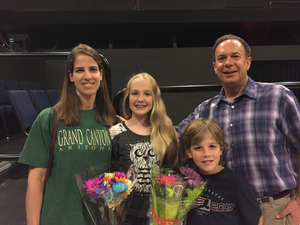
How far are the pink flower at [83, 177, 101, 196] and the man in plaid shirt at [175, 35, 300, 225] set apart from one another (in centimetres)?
82

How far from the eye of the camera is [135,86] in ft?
4.31

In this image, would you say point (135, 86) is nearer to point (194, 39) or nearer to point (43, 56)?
point (43, 56)

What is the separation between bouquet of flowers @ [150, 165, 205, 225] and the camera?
3.05 feet

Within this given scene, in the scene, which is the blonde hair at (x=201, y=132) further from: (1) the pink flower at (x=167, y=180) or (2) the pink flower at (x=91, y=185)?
(2) the pink flower at (x=91, y=185)

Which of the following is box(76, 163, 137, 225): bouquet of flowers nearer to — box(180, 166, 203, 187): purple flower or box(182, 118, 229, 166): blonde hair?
box(180, 166, 203, 187): purple flower

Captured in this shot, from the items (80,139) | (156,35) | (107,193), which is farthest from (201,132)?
(156,35)

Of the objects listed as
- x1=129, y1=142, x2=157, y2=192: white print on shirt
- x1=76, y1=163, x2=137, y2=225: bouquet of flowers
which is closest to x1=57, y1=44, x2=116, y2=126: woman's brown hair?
x1=129, y1=142, x2=157, y2=192: white print on shirt

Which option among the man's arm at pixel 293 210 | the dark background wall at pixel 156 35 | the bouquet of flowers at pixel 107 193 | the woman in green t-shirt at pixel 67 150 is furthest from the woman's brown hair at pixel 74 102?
the dark background wall at pixel 156 35

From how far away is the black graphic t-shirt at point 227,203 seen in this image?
1.10 metres

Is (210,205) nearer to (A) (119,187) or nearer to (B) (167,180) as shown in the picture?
(B) (167,180)

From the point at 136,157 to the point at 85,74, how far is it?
59 cm

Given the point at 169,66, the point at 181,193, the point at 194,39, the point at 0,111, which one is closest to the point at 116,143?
the point at 181,193

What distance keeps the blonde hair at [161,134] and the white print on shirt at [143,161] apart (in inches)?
1.6

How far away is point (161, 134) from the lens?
1.32 metres
